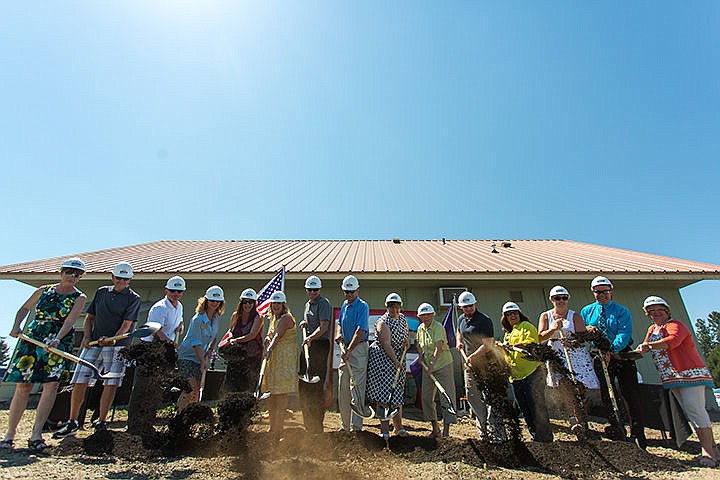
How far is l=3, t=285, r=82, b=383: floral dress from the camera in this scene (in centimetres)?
324

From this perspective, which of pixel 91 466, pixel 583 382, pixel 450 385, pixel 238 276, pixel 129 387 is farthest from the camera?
pixel 238 276

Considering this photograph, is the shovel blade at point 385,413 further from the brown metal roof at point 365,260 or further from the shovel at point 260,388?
the brown metal roof at point 365,260

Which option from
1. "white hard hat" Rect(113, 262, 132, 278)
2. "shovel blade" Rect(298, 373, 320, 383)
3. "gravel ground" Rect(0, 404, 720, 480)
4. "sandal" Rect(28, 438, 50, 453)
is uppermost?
"white hard hat" Rect(113, 262, 132, 278)

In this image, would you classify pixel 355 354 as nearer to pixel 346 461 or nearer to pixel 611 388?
pixel 346 461

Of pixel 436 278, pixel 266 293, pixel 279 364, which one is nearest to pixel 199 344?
pixel 279 364

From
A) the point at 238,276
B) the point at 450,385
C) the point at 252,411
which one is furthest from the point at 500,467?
the point at 238,276

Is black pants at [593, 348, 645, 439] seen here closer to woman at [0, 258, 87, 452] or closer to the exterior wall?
the exterior wall

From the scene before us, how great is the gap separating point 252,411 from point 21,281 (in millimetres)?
7897

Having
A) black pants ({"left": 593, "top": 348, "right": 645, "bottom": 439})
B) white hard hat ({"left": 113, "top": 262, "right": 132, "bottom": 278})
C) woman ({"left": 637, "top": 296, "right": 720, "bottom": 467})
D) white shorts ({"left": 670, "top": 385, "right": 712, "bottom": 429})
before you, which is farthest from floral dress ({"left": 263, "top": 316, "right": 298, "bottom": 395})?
white shorts ({"left": 670, "top": 385, "right": 712, "bottom": 429})

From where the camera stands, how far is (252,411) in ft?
10.7

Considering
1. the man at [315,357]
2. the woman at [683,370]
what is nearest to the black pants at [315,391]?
the man at [315,357]

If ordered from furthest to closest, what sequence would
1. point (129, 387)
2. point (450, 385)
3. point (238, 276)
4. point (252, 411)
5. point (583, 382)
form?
point (238, 276) → point (129, 387) → point (450, 385) → point (583, 382) → point (252, 411)

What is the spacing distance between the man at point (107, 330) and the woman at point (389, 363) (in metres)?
2.63

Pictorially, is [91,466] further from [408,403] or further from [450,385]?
[408,403]
